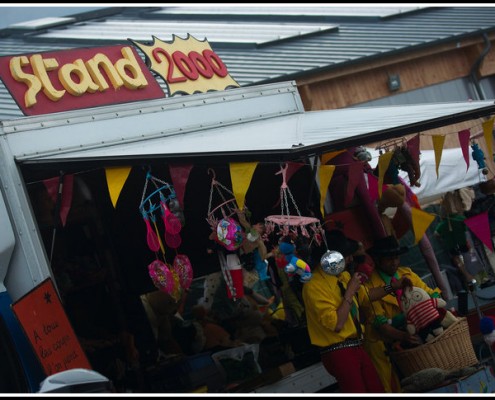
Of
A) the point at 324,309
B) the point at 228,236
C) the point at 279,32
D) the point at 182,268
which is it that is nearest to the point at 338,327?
the point at 324,309

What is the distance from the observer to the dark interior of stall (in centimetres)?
876

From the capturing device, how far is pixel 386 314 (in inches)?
339

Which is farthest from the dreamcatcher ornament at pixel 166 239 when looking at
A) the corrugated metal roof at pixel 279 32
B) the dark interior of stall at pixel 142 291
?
the corrugated metal roof at pixel 279 32

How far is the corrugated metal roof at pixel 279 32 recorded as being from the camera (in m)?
17.8

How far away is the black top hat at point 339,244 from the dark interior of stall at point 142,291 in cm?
59

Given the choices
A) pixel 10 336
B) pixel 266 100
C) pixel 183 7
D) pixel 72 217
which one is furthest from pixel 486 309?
pixel 183 7

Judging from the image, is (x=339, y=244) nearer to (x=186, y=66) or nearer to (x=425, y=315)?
A: (x=425, y=315)

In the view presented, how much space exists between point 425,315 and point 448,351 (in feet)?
1.19

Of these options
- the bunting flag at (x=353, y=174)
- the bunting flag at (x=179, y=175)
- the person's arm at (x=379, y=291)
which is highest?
the bunting flag at (x=179, y=175)

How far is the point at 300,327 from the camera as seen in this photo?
376 inches

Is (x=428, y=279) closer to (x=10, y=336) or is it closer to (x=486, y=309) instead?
(x=486, y=309)

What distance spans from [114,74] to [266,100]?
149cm

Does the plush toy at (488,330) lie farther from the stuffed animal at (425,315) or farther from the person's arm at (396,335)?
the person's arm at (396,335)

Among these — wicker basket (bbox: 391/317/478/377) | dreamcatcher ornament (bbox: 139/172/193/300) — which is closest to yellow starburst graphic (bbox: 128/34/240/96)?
dreamcatcher ornament (bbox: 139/172/193/300)
